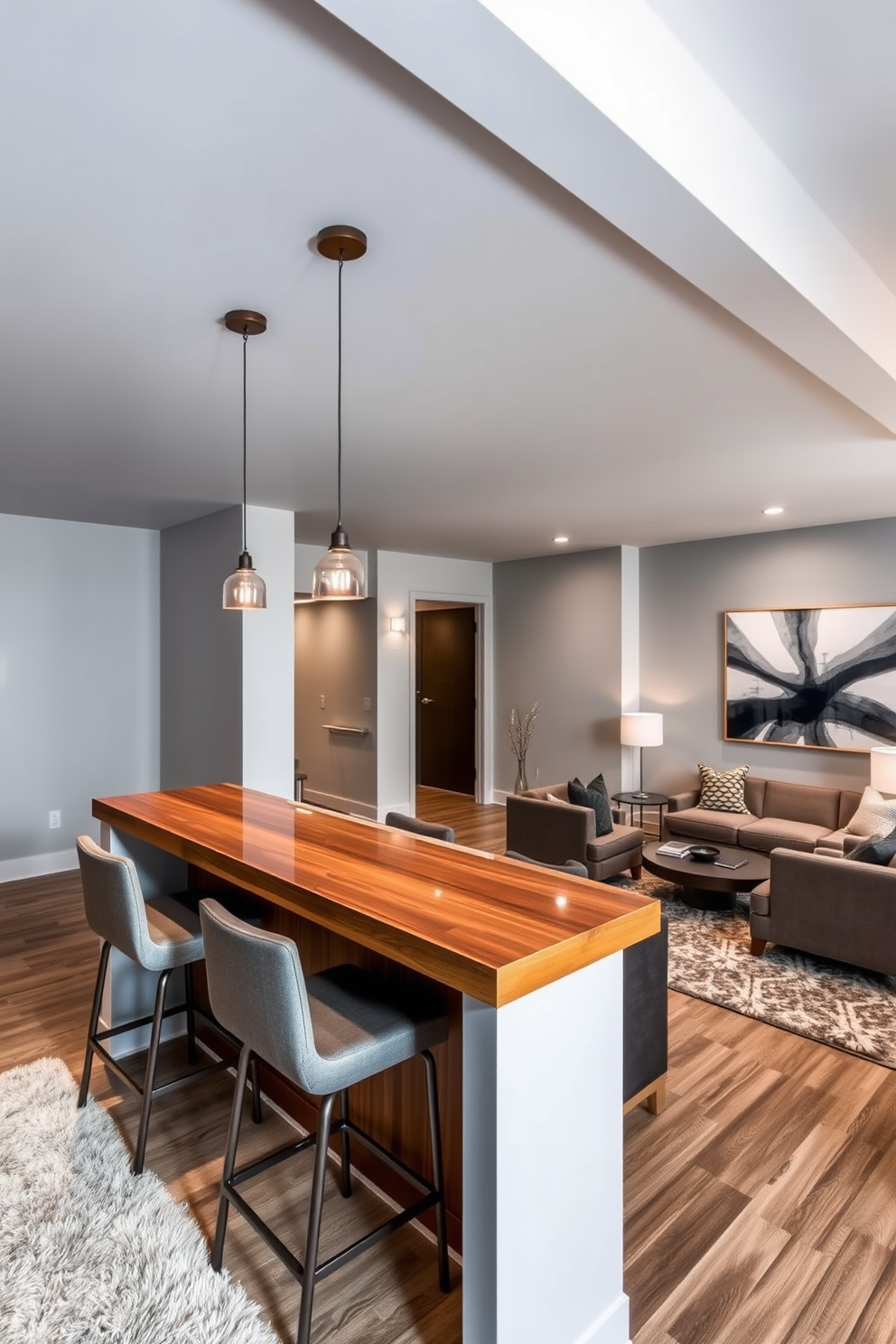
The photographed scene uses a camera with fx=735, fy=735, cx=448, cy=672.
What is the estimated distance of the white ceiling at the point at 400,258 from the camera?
125 centimetres

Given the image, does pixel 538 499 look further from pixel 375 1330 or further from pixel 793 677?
pixel 375 1330

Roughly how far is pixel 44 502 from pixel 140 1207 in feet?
13.4

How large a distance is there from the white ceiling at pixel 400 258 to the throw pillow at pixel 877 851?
1899mm

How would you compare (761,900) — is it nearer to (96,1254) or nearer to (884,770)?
(884,770)

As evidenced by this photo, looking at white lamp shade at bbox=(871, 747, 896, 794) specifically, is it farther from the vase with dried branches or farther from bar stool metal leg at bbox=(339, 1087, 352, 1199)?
bar stool metal leg at bbox=(339, 1087, 352, 1199)

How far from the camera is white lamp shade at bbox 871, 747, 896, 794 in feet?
15.1

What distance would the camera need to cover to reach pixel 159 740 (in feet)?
18.9

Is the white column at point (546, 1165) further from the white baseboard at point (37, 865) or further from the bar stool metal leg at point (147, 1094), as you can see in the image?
the white baseboard at point (37, 865)

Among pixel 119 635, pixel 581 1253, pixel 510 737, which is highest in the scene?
pixel 119 635

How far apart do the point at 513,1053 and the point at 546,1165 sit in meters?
0.28

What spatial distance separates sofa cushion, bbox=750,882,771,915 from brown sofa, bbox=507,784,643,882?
1074 mm

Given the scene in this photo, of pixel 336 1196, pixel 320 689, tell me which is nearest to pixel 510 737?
pixel 320 689

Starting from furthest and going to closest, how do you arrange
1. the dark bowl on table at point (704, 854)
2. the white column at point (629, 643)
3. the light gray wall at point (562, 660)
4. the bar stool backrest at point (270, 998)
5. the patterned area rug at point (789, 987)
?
the light gray wall at point (562, 660), the white column at point (629, 643), the dark bowl on table at point (704, 854), the patterned area rug at point (789, 987), the bar stool backrest at point (270, 998)

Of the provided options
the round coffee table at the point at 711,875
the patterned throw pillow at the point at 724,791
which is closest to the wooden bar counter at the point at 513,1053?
the round coffee table at the point at 711,875
